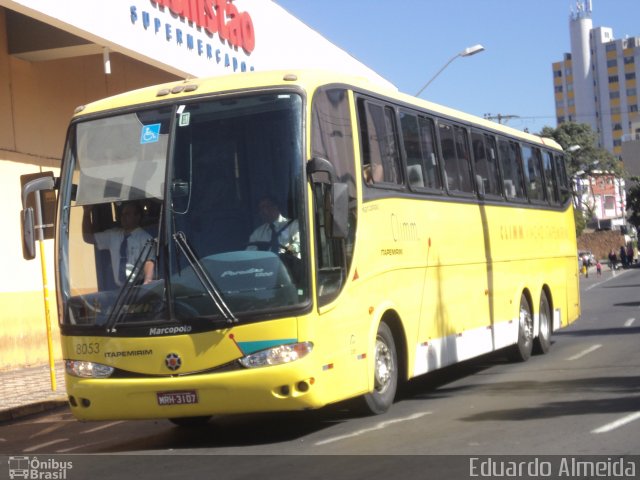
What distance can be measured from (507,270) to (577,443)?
7.12m

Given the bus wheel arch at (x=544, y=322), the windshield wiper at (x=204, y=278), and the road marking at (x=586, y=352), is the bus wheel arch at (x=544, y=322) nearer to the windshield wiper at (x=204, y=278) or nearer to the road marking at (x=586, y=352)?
the road marking at (x=586, y=352)

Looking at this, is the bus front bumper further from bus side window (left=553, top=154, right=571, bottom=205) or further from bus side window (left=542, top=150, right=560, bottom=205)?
bus side window (left=553, top=154, right=571, bottom=205)

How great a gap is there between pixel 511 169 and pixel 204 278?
26.0ft

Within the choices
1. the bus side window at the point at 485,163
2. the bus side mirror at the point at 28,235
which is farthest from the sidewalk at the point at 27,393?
the bus side window at the point at 485,163

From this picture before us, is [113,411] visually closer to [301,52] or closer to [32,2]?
[32,2]

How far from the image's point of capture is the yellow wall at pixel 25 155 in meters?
19.4

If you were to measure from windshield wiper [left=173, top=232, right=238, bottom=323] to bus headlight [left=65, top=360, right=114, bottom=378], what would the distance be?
3.81ft

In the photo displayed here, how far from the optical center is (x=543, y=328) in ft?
56.7

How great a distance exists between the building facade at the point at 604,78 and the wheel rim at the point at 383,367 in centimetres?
15069

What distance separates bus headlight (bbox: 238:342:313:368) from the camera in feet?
30.1

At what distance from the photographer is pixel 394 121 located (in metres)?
11.7

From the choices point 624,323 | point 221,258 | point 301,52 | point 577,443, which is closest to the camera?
point 577,443

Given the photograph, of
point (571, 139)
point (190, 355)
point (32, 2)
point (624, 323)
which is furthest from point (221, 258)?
point (571, 139)

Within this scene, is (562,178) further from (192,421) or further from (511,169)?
(192,421)
